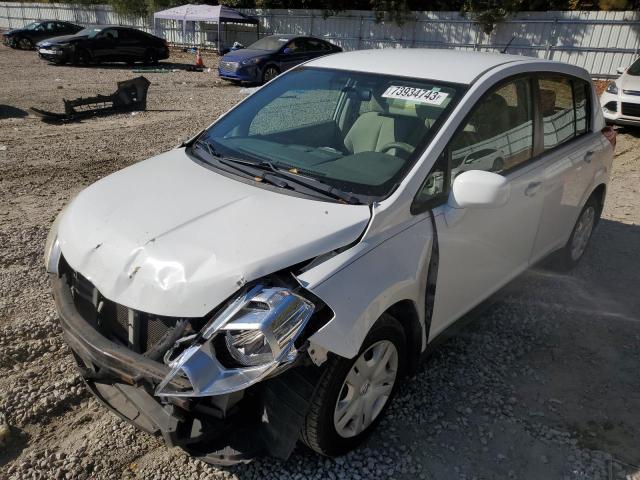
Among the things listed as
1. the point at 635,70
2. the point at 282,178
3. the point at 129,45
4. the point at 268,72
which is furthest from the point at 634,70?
the point at 129,45

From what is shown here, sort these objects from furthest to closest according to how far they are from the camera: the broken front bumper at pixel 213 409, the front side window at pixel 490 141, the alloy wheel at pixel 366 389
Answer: the front side window at pixel 490 141
the alloy wheel at pixel 366 389
the broken front bumper at pixel 213 409

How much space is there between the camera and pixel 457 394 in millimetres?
3193

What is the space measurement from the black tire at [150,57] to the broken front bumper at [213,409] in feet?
70.5

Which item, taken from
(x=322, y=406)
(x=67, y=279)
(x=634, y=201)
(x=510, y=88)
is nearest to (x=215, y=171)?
(x=67, y=279)

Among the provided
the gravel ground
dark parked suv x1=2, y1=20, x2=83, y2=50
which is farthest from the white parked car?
dark parked suv x1=2, y1=20, x2=83, y2=50

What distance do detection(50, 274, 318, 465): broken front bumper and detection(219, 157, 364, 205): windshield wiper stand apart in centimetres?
86

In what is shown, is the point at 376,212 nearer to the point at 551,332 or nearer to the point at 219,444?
the point at 219,444

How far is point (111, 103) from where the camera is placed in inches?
467

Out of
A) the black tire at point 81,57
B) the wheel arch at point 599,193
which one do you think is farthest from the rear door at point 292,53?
the wheel arch at point 599,193

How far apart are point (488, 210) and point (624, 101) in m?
8.48

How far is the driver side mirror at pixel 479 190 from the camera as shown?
2.64m

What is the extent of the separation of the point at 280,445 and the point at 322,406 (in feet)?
0.81

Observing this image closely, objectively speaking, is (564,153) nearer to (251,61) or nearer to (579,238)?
(579,238)

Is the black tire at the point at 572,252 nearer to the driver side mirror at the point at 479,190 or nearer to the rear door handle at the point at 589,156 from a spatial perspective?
the rear door handle at the point at 589,156
